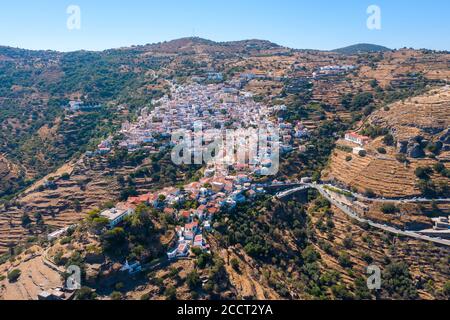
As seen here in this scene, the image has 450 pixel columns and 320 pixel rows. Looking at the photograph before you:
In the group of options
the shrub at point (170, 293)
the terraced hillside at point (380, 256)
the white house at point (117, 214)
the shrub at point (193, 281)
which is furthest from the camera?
the terraced hillside at point (380, 256)

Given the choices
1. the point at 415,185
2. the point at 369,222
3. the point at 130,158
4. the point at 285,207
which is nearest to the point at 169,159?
the point at 130,158

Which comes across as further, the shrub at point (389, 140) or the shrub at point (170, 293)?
the shrub at point (389, 140)

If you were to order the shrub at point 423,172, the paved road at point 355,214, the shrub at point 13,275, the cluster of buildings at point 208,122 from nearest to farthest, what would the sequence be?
1. the shrub at point 13,275
2. the paved road at point 355,214
3. the shrub at point 423,172
4. the cluster of buildings at point 208,122

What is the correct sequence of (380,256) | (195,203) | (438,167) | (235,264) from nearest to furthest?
(235,264) → (380,256) → (195,203) → (438,167)

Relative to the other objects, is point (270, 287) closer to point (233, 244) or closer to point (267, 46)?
point (233, 244)

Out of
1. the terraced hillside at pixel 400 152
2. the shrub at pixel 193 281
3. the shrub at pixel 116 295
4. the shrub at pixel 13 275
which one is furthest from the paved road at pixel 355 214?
the shrub at pixel 13 275

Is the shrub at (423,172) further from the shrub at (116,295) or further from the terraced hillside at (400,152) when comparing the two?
the shrub at (116,295)

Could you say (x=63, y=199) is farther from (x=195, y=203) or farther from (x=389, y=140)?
(x=389, y=140)

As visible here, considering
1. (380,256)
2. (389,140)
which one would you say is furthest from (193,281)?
(389,140)

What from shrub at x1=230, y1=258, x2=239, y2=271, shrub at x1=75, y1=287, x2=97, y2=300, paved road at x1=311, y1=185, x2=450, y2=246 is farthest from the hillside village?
shrub at x1=75, y1=287, x2=97, y2=300

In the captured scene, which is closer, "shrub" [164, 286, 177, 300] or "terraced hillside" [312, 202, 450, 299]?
"shrub" [164, 286, 177, 300]

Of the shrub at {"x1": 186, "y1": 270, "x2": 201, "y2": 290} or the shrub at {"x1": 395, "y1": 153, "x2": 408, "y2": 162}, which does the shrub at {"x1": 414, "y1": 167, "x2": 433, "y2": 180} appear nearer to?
the shrub at {"x1": 395, "y1": 153, "x2": 408, "y2": 162}
